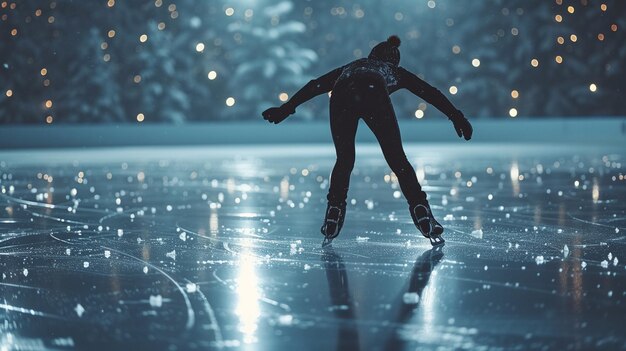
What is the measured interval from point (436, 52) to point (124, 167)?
81.7 feet

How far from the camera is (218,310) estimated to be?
4273 mm

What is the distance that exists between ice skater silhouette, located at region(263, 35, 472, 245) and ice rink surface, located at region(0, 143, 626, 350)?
0.96 feet

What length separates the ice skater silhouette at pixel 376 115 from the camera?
6.59 metres

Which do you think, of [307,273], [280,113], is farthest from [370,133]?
[307,273]

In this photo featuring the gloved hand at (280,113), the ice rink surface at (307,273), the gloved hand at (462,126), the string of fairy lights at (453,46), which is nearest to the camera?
the ice rink surface at (307,273)

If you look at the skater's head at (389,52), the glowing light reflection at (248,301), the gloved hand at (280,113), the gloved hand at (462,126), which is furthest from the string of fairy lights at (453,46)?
the glowing light reflection at (248,301)

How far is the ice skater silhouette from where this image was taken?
6590mm

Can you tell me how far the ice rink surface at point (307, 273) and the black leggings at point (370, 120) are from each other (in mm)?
510

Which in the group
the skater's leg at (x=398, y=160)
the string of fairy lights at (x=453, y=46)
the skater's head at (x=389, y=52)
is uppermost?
the string of fairy lights at (x=453, y=46)

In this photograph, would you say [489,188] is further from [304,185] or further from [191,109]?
[191,109]

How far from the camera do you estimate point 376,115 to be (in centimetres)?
660

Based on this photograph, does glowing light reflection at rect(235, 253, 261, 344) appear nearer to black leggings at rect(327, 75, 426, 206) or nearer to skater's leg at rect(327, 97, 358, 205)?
skater's leg at rect(327, 97, 358, 205)

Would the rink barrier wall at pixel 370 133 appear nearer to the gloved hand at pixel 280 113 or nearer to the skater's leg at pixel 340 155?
the gloved hand at pixel 280 113

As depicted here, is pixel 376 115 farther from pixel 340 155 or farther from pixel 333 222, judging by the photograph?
pixel 333 222
